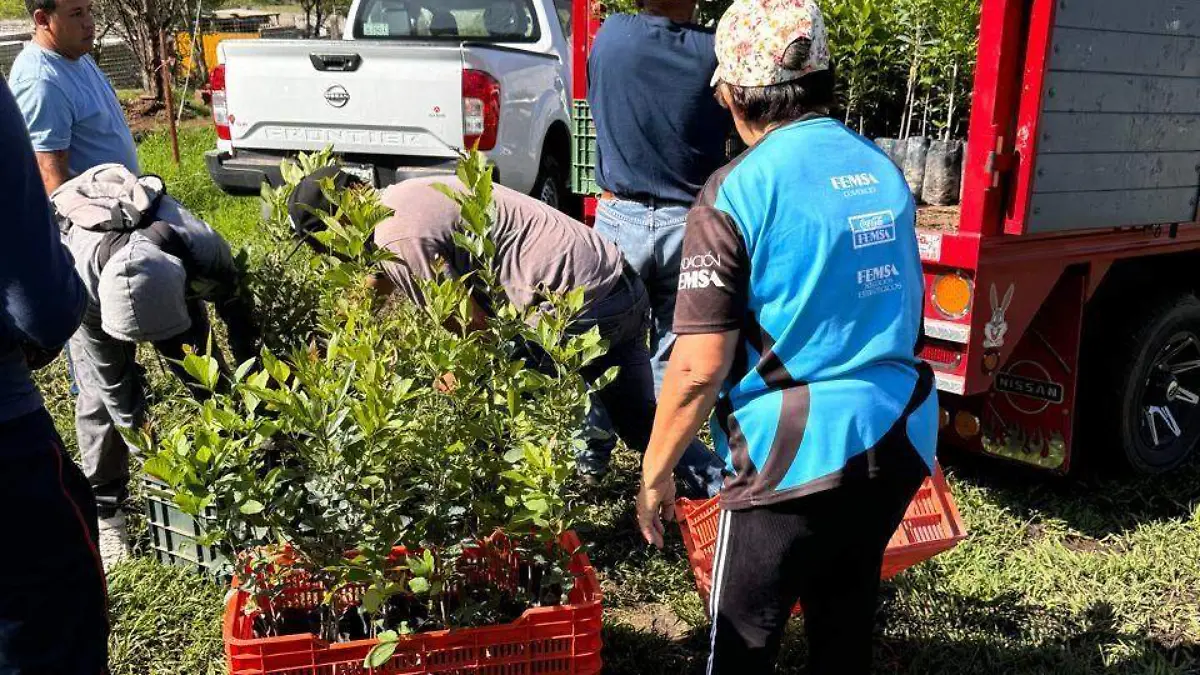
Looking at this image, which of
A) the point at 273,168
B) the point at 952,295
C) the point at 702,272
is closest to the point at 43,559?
the point at 702,272

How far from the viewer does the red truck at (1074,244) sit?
3342mm

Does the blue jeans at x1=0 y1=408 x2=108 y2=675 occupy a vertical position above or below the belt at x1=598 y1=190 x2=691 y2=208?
below

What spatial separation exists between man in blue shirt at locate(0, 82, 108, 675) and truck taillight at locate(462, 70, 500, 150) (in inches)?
199

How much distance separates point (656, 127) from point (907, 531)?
1.60 meters

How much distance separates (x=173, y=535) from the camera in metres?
3.58

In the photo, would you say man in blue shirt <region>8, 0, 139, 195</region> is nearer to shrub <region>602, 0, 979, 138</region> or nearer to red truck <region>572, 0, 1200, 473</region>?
shrub <region>602, 0, 979, 138</region>

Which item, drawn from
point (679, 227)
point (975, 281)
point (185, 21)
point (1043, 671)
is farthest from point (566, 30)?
point (185, 21)

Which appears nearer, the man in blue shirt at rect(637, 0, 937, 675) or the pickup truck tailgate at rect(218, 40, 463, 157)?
the man in blue shirt at rect(637, 0, 937, 675)

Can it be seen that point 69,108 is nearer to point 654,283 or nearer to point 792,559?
point 654,283

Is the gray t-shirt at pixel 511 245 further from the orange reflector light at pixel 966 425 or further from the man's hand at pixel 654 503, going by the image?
the orange reflector light at pixel 966 425

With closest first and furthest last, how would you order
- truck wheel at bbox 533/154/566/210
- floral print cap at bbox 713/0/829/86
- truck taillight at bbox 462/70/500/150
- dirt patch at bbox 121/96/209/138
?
floral print cap at bbox 713/0/829/86, truck taillight at bbox 462/70/500/150, truck wheel at bbox 533/154/566/210, dirt patch at bbox 121/96/209/138

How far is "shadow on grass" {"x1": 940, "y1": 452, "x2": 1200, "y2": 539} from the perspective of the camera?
4.11m

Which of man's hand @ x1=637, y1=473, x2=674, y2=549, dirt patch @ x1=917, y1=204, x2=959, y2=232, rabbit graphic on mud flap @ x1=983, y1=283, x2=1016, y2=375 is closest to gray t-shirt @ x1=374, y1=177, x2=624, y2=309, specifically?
man's hand @ x1=637, y1=473, x2=674, y2=549

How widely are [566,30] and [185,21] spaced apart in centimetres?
1527
